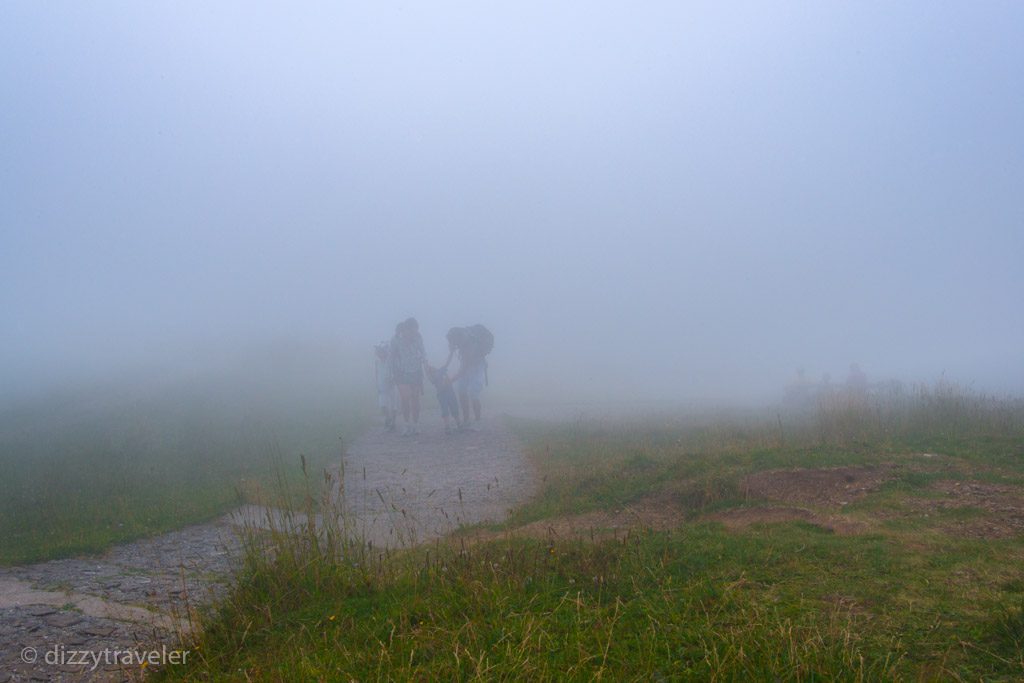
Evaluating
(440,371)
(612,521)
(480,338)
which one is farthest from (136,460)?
(612,521)

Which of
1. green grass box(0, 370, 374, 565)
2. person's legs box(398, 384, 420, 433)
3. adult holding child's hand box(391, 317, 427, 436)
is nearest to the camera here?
green grass box(0, 370, 374, 565)

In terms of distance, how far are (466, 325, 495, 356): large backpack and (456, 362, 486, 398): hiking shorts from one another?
0.44 metres

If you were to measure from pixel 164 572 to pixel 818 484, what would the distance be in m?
7.24

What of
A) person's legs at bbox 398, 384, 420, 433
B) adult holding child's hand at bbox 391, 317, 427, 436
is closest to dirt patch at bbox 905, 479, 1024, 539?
adult holding child's hand at bbox 391, 317, 427, 436

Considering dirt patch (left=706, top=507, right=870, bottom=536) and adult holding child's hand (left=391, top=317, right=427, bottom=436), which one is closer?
dirt patch (left=706, top=507, right=870, bottom=536)

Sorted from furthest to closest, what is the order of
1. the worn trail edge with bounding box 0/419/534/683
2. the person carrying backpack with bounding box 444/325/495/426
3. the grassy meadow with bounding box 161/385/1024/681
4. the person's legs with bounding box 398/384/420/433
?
the person carrying backpack with bounding box 444/325/495/426 → the person's legs with bounding box 398/384/420/433 → the worn trail edge with bounding box 0/419/534/683 → the grassy meadow with bounding box 161/385/1024/681

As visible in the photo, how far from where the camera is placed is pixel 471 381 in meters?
19.0

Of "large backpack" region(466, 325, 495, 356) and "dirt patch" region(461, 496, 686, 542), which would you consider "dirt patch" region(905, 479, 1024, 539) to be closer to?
"dirt patch" region(461, 496, 686, 542)

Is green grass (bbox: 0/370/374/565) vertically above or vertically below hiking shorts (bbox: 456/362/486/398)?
below

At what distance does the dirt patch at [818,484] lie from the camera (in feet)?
26.8

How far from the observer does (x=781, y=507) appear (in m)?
7.85

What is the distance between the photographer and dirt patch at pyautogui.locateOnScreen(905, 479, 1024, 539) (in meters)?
6.33

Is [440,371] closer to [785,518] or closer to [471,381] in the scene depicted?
[471,381]

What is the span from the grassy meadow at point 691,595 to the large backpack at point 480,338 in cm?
1033
